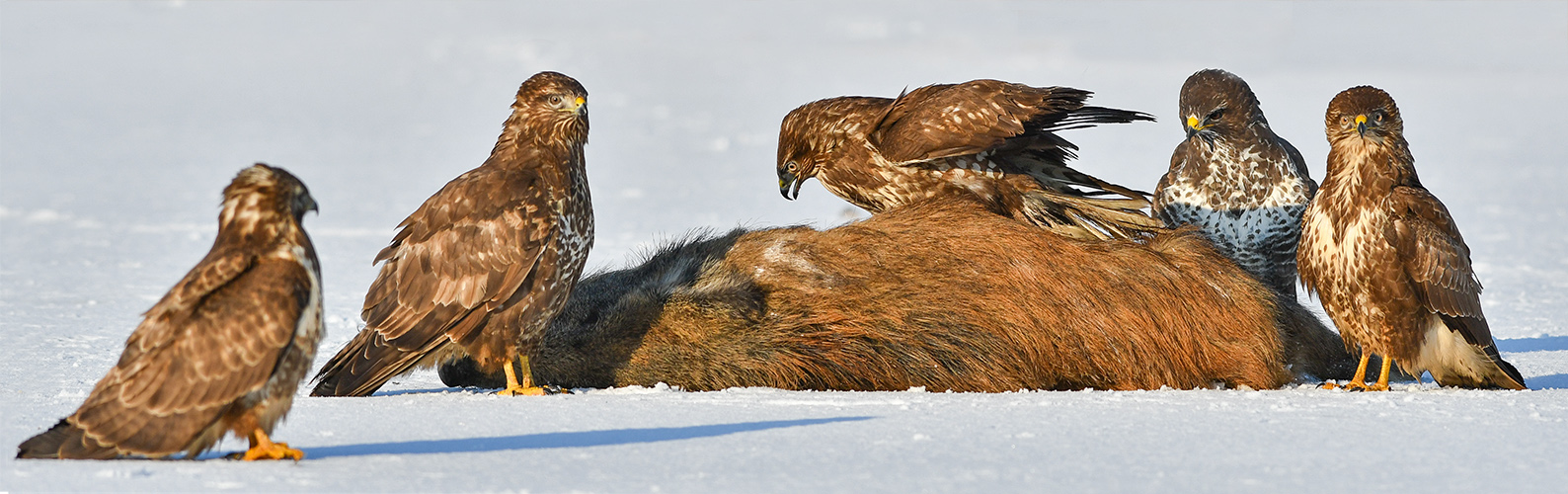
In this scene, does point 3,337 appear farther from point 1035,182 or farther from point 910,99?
point 1035,182

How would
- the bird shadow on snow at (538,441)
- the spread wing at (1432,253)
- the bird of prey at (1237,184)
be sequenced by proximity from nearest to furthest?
the bird shadow on snow at (538,441) < the spread wing at (1432,253) < the bird of prey at (1237,184)

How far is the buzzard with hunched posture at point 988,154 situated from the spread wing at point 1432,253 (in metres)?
1.22

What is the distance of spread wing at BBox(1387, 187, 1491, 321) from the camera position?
627 centimetres

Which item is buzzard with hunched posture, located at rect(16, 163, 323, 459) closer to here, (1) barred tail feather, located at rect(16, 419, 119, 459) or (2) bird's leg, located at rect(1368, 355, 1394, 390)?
(1) barred tail feather, located at rect(16, 419, 119, 459)

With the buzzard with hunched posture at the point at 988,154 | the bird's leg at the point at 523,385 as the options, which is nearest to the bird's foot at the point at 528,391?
the bird's leg at the point at 523,385

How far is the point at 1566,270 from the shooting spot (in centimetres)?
1323

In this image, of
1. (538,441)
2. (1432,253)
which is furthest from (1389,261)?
(538,441)

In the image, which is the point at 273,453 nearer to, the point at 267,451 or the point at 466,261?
the point at 267,451

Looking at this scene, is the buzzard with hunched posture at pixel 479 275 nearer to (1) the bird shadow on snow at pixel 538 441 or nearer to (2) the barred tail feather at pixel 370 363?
(2) the barred tail feather at pixel 370 363

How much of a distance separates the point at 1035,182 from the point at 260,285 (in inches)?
161

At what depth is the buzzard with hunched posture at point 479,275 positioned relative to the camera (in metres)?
6.11

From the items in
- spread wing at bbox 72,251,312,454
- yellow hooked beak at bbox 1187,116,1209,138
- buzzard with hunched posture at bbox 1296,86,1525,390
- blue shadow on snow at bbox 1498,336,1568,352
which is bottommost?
spread wing at bbox 72,251,312,454

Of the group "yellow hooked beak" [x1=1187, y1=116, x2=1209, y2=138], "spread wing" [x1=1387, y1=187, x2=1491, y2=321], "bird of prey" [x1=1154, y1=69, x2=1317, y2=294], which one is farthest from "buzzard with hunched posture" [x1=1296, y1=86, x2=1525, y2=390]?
"yellow hooked beak" [x1=1187, y1=116, x2=1209, y2=138]

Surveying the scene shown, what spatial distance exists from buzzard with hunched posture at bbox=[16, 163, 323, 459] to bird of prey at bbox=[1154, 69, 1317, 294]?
4.81 metres
